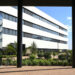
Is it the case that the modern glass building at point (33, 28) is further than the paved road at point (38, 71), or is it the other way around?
the modern glass building at point (33, 28)

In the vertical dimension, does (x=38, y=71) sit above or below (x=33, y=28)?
below

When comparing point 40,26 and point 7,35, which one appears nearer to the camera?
point 7,35

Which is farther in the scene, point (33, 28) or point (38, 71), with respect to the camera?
point (33, 28)

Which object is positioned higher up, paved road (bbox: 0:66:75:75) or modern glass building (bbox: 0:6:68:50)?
modern glass building (bbox: 0:6:68:50)

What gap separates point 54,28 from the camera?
76.9m

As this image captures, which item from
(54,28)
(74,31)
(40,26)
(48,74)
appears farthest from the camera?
(54,28)

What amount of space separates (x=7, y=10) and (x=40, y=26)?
19847mm

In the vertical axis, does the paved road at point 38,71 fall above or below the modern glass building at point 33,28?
below

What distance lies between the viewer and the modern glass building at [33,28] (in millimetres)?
45469

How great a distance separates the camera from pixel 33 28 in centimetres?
5750

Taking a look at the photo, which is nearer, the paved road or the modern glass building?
the paved road

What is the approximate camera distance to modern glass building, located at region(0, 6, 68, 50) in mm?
45469
